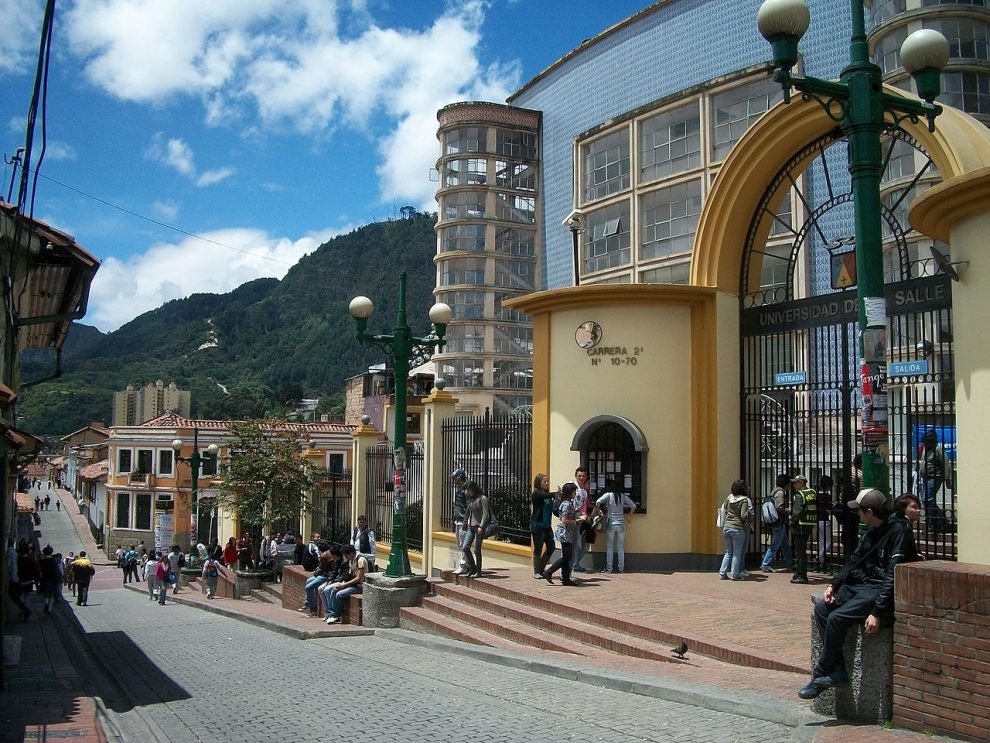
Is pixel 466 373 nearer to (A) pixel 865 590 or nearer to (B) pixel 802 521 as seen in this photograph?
(B) pixel 802 521

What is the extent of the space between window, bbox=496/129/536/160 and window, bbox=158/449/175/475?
1005 inches

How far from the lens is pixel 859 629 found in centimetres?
604

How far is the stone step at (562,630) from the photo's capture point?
9.08m

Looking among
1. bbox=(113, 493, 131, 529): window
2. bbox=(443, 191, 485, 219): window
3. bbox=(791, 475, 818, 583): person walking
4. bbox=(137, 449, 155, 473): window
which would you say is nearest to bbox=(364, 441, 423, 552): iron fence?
→ bbox=(791, 475, 818, 583): person walking

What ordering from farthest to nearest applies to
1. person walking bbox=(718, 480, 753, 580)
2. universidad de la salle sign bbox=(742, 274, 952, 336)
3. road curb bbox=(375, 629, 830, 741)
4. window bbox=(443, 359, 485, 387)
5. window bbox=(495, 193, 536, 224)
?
window bbox=(443, 359, 485, 387) → window bbox=(495, 193, 536, 224) → person walking bbox=(718, 480, 753, 580) → universidad de la salle sign bbox=(742, 274, 952, 336) → road curb bbox=(375, 629, 830, 741)

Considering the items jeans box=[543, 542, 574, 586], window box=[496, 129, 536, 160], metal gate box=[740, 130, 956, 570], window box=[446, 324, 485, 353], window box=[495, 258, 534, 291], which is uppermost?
window box=[496, 129, 536, 160]

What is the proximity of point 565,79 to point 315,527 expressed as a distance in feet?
112

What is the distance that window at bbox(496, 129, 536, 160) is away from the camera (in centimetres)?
5428

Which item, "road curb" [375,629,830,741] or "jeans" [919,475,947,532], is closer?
"road curb" [375,629,830,741]

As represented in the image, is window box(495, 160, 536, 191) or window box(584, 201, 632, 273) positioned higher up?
window box(495, 160, 536, 191)

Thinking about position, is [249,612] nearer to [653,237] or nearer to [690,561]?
[690,561]

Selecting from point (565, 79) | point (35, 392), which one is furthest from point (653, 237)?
point (35, 392)

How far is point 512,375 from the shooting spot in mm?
56094

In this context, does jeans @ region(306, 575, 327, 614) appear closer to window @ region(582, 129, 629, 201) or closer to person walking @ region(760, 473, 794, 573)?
person walking @ region(760, 473, 794, 573)
